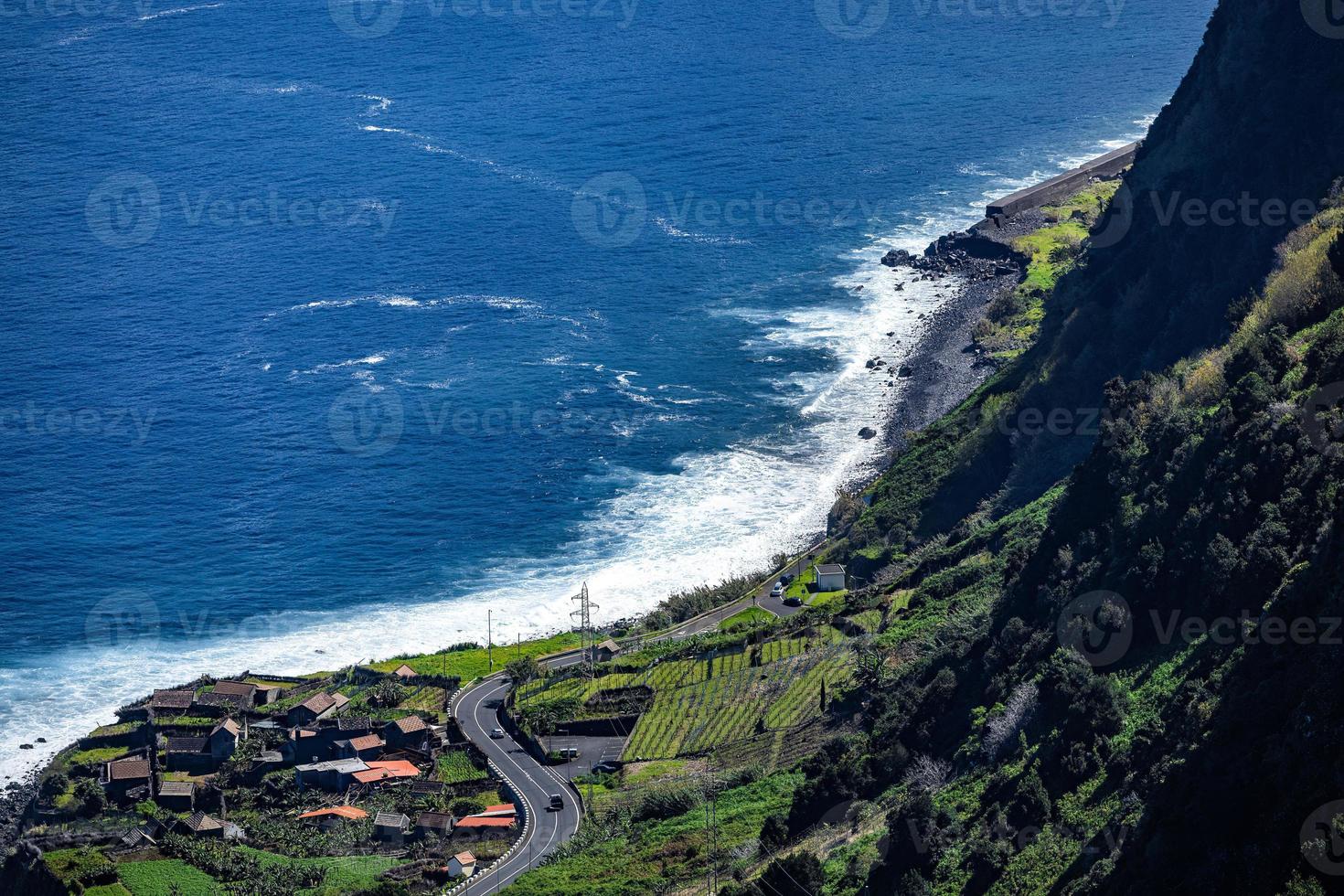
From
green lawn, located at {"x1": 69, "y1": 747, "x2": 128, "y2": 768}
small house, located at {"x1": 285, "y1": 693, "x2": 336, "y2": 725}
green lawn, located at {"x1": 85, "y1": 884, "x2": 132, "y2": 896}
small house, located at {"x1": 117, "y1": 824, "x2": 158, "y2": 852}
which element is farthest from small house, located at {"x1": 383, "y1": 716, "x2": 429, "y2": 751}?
green lawn, located at {"x1": 85, "y1": 884, "x2": 132, "y2": 896}

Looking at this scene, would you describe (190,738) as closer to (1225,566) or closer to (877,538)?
(877,538)

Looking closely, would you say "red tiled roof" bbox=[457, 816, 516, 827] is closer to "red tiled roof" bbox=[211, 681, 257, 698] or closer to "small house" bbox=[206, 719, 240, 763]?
"small house" bbox=[206, 719, 240, 763]

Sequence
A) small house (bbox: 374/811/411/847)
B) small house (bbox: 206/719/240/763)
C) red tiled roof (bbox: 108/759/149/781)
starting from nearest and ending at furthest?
small house (bbox: 374/811/411/847) < red tiled roof (bbox: 108/759/149/781) < small house (bbox: 206/719/240/763)

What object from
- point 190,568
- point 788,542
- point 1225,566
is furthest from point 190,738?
point 1225,566

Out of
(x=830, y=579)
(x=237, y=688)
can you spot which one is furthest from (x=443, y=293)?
(x=830, y=579)

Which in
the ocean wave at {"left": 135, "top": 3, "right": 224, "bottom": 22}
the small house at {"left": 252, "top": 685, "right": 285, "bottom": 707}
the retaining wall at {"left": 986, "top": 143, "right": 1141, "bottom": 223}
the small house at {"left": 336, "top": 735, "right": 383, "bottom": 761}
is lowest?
the small house at {"left": 336, "top": 735, "right": 383, "bottom": 761}

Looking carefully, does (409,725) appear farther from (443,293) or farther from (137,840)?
(443,293)

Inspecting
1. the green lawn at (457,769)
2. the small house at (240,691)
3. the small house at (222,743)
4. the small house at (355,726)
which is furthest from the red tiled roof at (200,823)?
the small house at (240,691)
